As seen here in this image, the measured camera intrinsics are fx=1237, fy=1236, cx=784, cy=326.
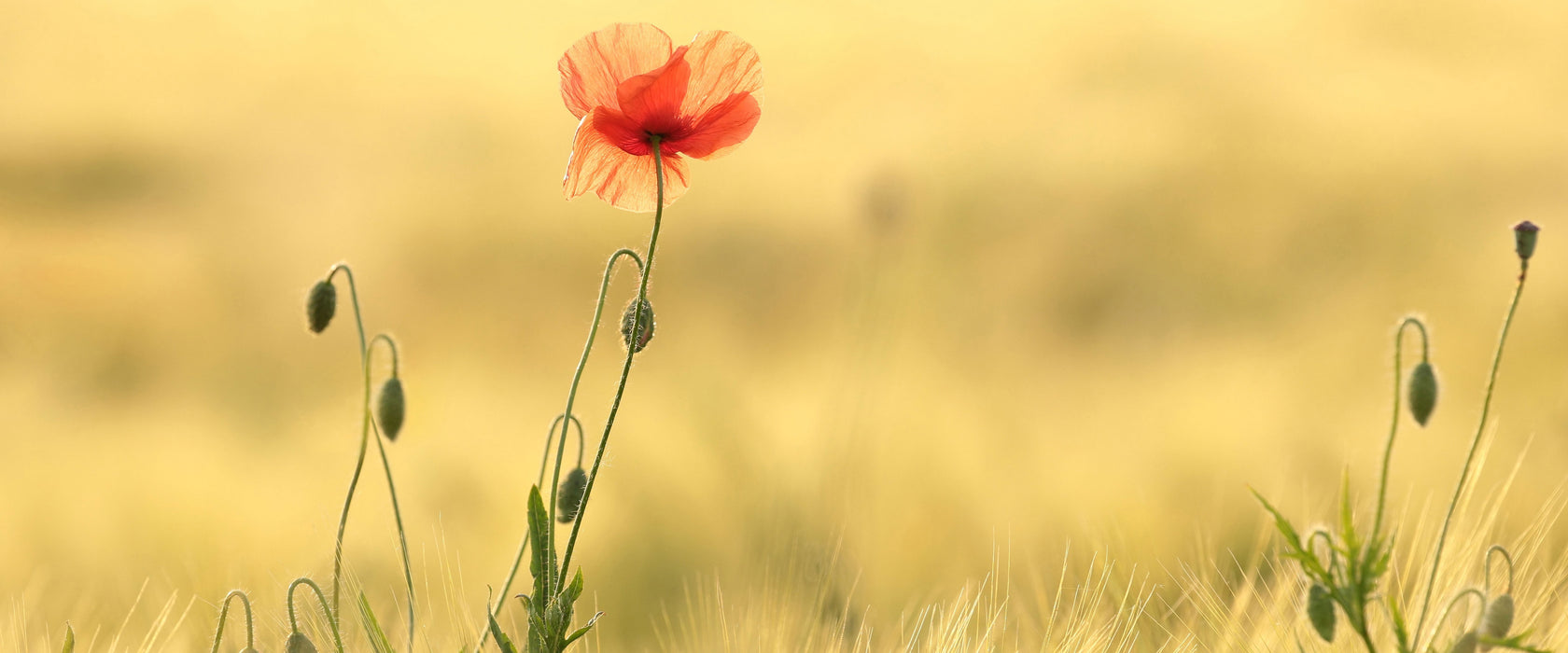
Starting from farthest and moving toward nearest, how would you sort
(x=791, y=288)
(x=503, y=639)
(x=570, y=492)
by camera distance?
(x=791, y=288), (x=570, y=492), (x=503, y=639)

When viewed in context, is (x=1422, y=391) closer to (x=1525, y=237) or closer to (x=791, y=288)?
(x=1525, y=237)

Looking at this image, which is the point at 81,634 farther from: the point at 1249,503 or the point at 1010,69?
the point at 1010,69

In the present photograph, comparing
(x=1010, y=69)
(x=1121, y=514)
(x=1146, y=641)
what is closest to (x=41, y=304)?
(x=1121, y=514)

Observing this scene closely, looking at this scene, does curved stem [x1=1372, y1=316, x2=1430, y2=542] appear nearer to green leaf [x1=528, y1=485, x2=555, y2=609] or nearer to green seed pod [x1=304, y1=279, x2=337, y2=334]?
green leaf [x1=528, y1=485, x2=555, y2=609]

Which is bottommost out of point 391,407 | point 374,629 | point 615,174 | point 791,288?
point 791,288

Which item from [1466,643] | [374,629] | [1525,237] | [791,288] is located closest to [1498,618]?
[1466,643]

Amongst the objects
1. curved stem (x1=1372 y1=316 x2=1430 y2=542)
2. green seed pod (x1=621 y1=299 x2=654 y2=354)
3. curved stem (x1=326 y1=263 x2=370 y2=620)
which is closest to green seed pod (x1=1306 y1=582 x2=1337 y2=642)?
curved stem (x1=1372 y1=316 x2=1430 y2=542)
